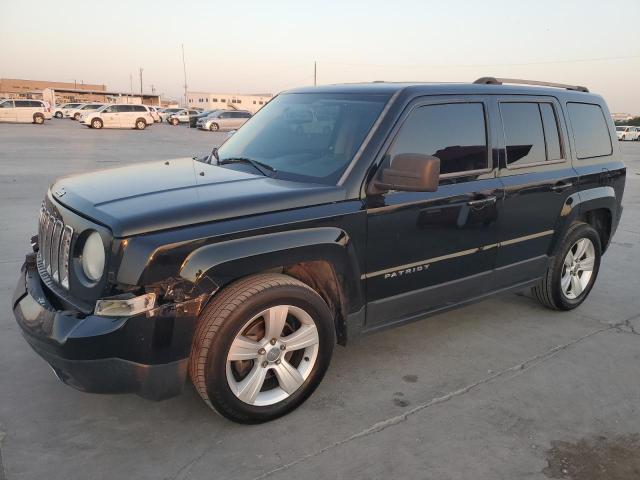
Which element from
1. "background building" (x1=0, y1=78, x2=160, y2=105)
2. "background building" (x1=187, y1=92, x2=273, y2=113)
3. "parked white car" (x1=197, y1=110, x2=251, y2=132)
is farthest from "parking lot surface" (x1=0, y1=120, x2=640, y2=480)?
"background building" (x1=187, y1=92, x2=273, y2=113)

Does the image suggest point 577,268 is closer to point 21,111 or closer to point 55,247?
point 55,247

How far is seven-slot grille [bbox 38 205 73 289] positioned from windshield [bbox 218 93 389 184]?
4.05 feet

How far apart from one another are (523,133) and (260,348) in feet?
8.41

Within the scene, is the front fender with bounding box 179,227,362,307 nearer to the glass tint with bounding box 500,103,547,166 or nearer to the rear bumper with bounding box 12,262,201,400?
the rear bumper with bounding box 12,262,201,400

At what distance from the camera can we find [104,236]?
2.55 metres

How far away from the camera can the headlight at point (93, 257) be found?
8.52 feet

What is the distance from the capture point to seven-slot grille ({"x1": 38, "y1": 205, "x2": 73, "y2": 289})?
9.26 ft

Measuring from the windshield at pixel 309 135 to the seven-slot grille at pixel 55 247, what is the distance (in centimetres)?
123

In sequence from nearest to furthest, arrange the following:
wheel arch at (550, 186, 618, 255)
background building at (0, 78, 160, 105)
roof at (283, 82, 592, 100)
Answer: roof at (283, 82, 592, 100), wheel arch at (550, 186, 618, 255), background building at (0, 78, 160, 105)

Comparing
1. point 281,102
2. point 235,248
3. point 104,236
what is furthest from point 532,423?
point 281,102

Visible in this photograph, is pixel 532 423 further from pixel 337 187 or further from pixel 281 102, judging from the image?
pixel 281 102

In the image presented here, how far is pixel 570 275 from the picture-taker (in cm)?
486

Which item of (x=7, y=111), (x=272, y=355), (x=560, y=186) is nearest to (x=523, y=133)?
(x=560, y=186)

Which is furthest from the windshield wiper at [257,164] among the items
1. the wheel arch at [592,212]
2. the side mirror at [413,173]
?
the wheel arch at [592,212]
